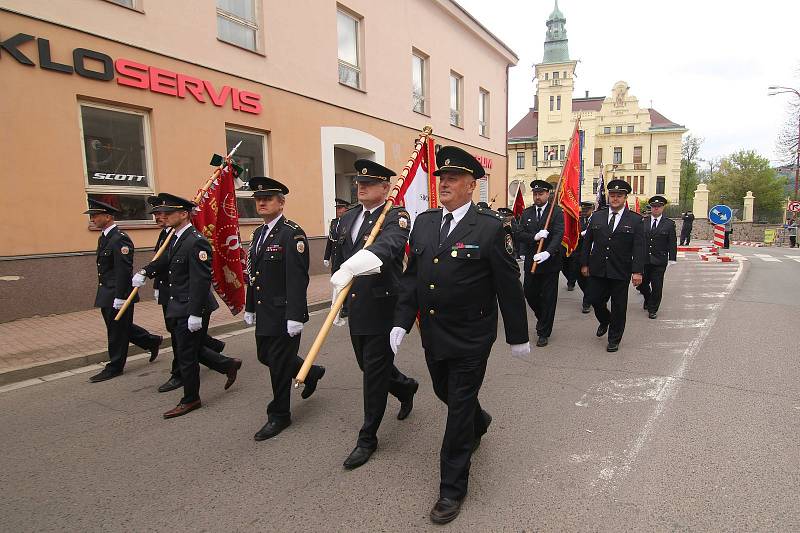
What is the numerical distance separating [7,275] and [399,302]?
7473mm

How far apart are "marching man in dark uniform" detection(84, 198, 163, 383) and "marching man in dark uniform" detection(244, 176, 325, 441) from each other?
204 cm

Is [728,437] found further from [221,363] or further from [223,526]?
[221,363]

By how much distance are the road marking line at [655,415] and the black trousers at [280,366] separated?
7.56 ft

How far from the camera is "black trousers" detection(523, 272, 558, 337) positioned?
616 cm

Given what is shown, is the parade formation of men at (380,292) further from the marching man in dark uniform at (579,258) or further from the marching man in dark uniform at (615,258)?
the marching man in dark uniform at (579,258)

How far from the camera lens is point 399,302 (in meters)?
3.01

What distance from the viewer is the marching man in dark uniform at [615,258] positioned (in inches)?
230

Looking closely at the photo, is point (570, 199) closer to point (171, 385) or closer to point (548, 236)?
point (548, 236)

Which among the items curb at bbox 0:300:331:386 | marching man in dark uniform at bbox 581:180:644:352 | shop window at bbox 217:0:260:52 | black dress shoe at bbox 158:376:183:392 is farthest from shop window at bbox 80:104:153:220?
marching man in dark uniform at bbox 581:180:644:352

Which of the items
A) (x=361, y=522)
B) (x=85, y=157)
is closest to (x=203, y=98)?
(x=85, y=157)

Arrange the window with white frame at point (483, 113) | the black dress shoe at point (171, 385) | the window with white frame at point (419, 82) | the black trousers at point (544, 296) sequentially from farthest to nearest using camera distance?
1. the window with white frame at point (483, 113)
2. the window with white frame at point (419, 82)
3. the black trousers at point (544, 296)
4. the black dress shoe at point (171, 385)

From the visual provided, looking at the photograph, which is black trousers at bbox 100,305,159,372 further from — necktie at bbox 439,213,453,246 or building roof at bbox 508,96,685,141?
building roof at bbox 508,96,685,141

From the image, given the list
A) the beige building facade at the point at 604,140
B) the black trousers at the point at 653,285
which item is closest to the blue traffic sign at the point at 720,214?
the black trousers at the point at 653,285

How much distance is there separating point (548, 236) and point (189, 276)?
4.65 meters
